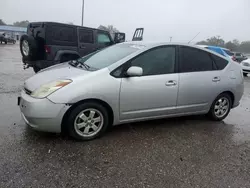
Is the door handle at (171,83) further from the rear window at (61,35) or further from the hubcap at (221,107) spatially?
the rear window at (61,35)

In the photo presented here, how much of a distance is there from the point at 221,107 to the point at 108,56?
2538 millimetres

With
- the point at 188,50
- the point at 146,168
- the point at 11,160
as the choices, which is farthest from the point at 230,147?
the point at 11,160

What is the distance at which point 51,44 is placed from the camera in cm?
744

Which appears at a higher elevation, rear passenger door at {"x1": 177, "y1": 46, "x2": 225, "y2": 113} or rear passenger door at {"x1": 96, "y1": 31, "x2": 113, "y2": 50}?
rear passenger door at {"x1": 96, "y1": 31, "x2": 113, "y2": 50}

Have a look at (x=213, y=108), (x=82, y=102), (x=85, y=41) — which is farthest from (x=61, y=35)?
(x=213, y=108)

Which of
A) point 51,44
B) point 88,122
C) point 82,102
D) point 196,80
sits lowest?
point 88,122

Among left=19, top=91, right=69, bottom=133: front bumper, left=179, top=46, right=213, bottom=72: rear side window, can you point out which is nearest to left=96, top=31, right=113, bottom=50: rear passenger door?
left=179, top=46, right=213, bottom=72: rear side window

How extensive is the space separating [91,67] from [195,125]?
229 centimetres

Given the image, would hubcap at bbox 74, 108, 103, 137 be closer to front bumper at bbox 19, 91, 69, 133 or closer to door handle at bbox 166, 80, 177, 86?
front bumper at bbox 19, 91, 69, 133

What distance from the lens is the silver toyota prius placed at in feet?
10.8

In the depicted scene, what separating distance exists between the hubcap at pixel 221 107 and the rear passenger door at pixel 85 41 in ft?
17.0

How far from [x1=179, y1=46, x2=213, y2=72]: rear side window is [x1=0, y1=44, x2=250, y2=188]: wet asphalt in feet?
3.61

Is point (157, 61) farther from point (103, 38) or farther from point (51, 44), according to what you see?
point (103, 38)

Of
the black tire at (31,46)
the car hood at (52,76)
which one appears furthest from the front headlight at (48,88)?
the black tire at (31,46)
